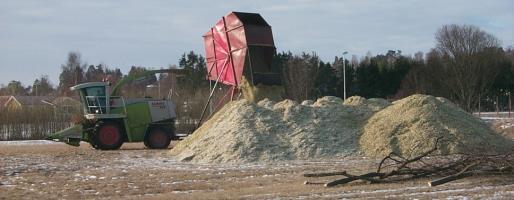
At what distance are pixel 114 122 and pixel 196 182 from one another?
1404 cm

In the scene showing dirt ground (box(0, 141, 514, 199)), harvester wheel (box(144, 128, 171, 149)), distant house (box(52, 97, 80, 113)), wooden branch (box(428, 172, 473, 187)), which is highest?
distant house (box(52, 97, 80, 113))

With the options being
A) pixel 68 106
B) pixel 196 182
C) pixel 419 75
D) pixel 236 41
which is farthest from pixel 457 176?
pixel 419 75

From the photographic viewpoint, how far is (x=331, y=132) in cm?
2198

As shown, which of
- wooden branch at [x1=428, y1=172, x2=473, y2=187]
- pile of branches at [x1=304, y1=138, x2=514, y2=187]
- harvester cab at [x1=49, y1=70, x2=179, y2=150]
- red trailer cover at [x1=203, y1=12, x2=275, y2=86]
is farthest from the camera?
harvester cab at [x1=49, y1=70, x2=179, y2=150]

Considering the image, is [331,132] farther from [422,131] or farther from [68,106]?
[68,106]

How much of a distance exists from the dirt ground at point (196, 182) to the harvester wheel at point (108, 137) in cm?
583

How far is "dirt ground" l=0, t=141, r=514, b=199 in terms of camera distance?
41.1 feet

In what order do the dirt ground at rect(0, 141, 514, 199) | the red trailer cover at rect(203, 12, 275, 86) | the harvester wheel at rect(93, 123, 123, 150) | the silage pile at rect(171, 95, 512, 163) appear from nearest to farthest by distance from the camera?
the dirt ground at rect(0, 141, 514, 199) → the silage pile at rect(171, 95, 512, 163) → the red trailer cover at rect(203, 12, 275, 86) → the harvester wheel at rect(93, 123, 123, 150)

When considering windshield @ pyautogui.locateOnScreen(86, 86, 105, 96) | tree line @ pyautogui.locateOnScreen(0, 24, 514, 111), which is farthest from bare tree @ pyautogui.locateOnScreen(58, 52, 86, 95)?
windshield @ pyautogui.locateOnScreen(86, 86, 105, 96)

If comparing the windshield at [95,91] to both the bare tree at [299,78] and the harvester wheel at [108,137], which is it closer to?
the harvester wheel at [108,137]

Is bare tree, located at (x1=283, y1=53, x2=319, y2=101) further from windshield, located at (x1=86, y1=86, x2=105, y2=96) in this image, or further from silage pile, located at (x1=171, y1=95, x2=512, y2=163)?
silage pile, located at (x1=171, y1=95, x2=512, y2=163)

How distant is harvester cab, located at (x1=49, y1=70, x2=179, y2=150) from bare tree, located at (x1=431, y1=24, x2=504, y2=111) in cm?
4039

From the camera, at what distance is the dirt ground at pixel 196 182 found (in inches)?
493

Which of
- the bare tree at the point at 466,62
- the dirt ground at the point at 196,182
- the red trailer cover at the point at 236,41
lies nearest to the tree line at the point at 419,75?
the bare tree at the point at 466,62
